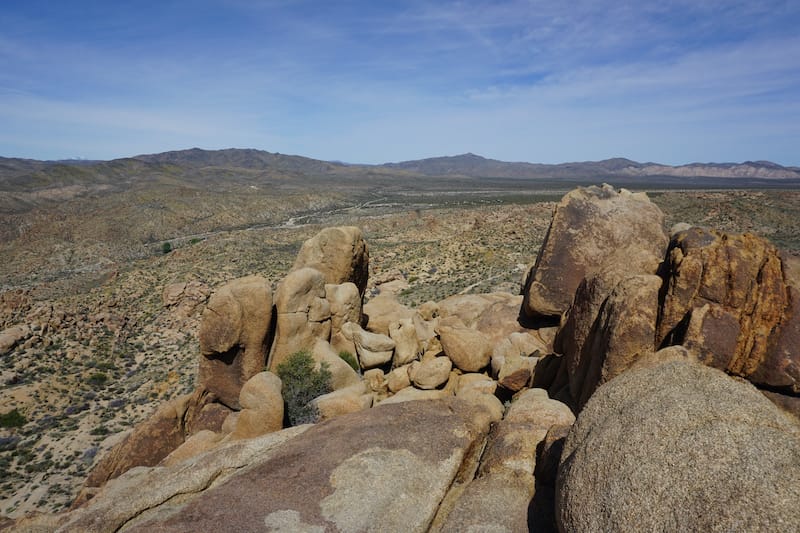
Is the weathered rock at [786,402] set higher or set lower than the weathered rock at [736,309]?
lower

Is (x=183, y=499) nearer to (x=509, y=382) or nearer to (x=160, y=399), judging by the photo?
(x=509, y=382)

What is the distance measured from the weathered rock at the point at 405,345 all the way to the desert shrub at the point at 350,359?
1.71m

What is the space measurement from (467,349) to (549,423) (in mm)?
7858

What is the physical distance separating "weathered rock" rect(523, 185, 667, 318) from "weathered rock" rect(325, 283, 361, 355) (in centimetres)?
801

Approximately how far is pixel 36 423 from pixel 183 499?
898 inches

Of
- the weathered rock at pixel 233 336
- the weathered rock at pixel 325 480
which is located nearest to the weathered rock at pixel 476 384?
the weathered rock at pixel 325 480

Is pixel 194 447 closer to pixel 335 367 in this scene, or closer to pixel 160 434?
pixel 160 434

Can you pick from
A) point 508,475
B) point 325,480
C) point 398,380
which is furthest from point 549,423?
point 398,380

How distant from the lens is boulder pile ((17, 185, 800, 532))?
6406 mm

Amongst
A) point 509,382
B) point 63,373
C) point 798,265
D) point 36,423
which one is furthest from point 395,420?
point 63,373

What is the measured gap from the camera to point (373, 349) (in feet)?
67.1

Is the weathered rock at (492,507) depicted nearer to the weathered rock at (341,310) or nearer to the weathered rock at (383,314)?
the weathered rock at (341,310)

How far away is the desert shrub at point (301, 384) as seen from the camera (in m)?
16.6

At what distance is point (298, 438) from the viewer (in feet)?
36.5
